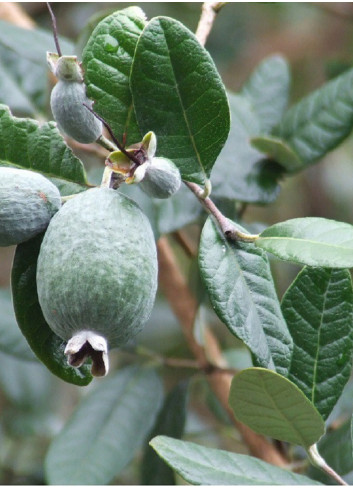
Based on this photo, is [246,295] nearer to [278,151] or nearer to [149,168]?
[149,168]

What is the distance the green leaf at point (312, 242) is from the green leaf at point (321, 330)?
108mm

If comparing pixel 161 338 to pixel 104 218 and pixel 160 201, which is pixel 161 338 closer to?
pixel 160 201

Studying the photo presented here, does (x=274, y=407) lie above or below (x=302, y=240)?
below

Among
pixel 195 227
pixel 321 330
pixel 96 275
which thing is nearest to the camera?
pixel 96 275

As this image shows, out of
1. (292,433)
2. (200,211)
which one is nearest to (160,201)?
(200,211)

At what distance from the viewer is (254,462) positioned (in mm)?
769

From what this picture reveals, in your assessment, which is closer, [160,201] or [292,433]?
[292,433]

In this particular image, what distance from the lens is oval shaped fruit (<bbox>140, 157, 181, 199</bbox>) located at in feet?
2.32

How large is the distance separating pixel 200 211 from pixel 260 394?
45cm

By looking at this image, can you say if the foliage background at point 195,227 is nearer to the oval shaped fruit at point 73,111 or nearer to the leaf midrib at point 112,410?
the leaf midrib at point 112,410

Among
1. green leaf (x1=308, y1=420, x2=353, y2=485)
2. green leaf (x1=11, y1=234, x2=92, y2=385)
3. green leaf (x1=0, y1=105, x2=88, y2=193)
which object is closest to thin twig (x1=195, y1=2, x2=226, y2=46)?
green leaf (x1=0, y1=105, x2=88, y2=193)

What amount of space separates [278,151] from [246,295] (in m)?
0.44

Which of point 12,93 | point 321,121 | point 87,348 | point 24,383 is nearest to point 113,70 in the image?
point 87,348

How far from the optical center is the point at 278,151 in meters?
1.15
